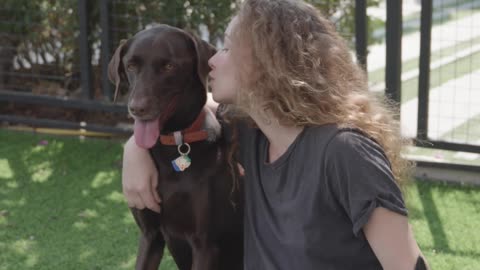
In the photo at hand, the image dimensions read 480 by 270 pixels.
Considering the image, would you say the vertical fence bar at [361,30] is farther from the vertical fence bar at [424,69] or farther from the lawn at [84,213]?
the lawn at [84,213]

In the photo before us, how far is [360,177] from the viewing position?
260 cm

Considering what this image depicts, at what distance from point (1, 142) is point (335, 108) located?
14.6 feet

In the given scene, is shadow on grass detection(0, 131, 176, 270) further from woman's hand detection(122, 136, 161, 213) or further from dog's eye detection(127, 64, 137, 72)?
dog's eye detection(127, 64, 137, 72)

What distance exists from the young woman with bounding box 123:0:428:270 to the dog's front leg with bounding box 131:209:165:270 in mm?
609

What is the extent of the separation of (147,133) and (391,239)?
1.06 meters

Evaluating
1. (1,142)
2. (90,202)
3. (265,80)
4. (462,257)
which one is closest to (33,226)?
(90,202)

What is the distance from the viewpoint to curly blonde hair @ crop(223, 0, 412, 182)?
278 centimetres

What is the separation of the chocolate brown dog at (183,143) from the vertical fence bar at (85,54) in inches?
119

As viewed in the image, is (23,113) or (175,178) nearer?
(175,178)

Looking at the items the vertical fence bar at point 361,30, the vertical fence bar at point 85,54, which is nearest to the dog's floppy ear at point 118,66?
the vertical fence bar at point 361,30

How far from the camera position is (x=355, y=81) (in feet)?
9.72

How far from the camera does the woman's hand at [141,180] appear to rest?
10.9 feet

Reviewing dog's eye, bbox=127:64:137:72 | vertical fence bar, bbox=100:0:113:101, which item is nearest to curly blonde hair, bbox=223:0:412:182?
dog's eye, bbox=127:64:137:72

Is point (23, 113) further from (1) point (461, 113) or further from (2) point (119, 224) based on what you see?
(1) point (461, 113)
